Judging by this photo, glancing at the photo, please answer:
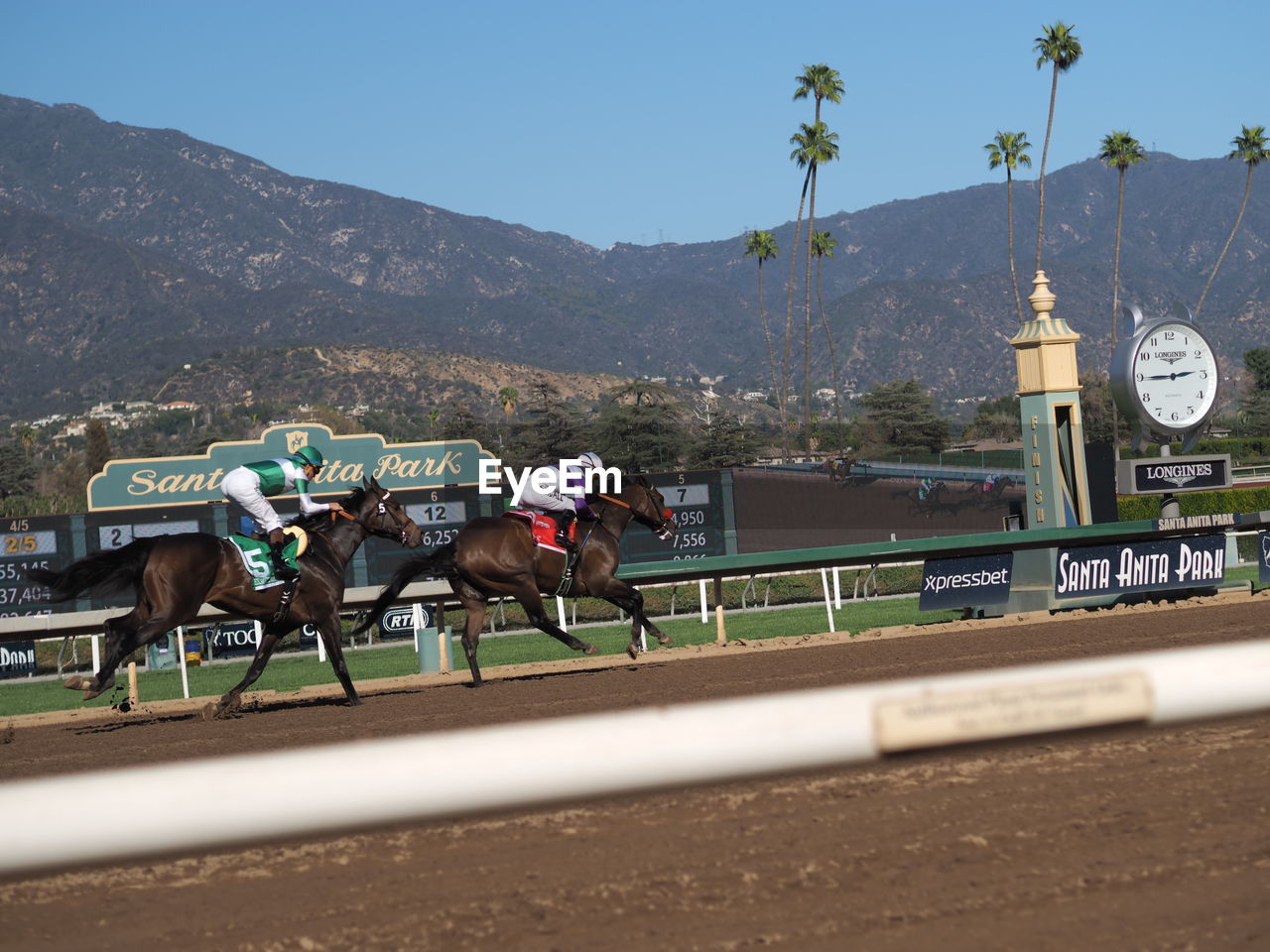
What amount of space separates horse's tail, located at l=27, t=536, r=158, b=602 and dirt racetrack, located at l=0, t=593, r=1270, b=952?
4.94 m

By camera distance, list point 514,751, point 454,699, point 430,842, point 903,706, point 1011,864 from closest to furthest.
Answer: point 514,751 → point 903,706 → point 1011,864 → point 430,842 → point 454,699

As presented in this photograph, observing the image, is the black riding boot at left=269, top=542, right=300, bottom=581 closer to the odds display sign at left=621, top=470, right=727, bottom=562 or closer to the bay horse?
the bay horse

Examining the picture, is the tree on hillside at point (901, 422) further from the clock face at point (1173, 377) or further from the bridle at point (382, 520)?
the bridle at point (382, 520)

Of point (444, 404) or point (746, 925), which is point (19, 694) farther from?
point (444, 404)

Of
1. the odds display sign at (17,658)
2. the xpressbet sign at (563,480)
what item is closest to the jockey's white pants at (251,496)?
the xpressbet sign at (563,480)

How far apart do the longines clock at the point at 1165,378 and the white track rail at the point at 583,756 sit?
15.2 metres

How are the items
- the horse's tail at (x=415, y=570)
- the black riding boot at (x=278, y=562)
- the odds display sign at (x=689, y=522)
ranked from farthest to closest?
1. the odds display sign at (x=689, y=522)
2. the horse's tail at (x=415, y=570)
3. the black riding boot at (x=278, y=562)

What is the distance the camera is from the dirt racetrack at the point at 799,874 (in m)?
3.59

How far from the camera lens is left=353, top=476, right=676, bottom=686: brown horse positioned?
11.4m

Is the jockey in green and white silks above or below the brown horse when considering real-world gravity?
above

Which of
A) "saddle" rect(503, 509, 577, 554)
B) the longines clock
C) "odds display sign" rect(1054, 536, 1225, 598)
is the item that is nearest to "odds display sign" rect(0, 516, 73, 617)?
"saddle" rect(503, 509, 577, 554)

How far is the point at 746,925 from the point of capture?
3621 mm

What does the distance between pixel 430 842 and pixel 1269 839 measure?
2.94m

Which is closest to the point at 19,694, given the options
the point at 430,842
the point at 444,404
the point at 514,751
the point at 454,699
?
the point at 454,699
